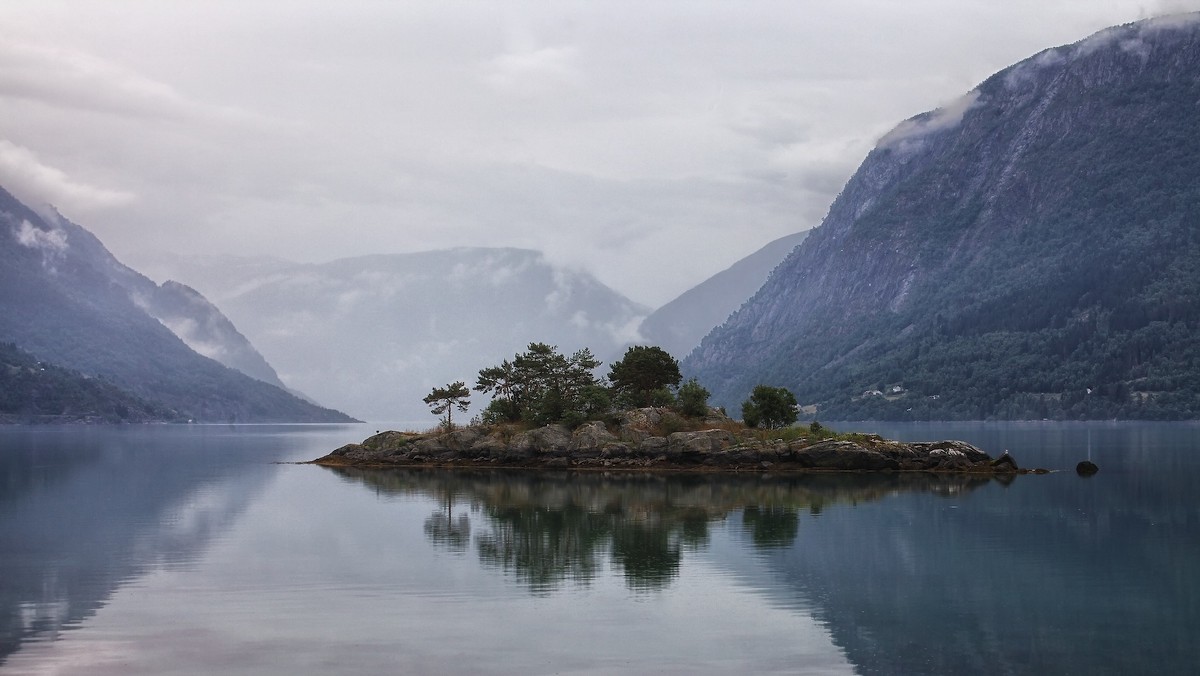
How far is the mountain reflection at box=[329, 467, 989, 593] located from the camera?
2213 inches

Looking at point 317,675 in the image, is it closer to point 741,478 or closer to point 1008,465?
point 741,478

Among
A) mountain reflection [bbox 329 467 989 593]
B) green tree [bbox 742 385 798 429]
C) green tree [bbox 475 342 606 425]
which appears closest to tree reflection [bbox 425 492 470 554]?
mountain reflection [bbox 329 467 989 593]

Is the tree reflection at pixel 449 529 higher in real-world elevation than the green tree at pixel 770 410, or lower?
lower

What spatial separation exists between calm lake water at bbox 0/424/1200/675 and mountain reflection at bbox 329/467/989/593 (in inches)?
Result: 13.9

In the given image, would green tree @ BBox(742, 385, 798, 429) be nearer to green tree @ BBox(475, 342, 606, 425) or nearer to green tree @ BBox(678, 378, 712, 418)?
green tree @ BBox(678, 378, 712, 418)

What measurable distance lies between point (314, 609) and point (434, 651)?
8994 mm

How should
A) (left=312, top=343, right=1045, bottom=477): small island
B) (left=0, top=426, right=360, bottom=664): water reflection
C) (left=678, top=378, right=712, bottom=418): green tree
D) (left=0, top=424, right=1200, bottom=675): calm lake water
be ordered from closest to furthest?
(left=0, top=424, right=1200, bottom=675): calm lake water < (left=0, top=426, right=360, bottom=664): water reflection < (left=312, top=343, right=1045, bottom=477): small island < (left=678, top=378, right=712, bottom=418): green tree

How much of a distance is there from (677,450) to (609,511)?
45.4 m

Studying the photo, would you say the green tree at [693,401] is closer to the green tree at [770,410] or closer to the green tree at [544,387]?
the green tree at [770,410]

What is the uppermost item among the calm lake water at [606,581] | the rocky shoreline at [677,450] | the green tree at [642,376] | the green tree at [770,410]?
the green tree at [642,376]

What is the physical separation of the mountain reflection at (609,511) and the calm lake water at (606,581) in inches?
13.9

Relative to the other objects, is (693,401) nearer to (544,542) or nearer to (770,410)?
(770,410)

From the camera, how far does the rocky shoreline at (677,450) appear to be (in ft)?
394

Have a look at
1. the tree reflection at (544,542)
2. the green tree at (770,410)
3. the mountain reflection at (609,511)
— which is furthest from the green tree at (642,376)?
the tree reflection at (544,542)
